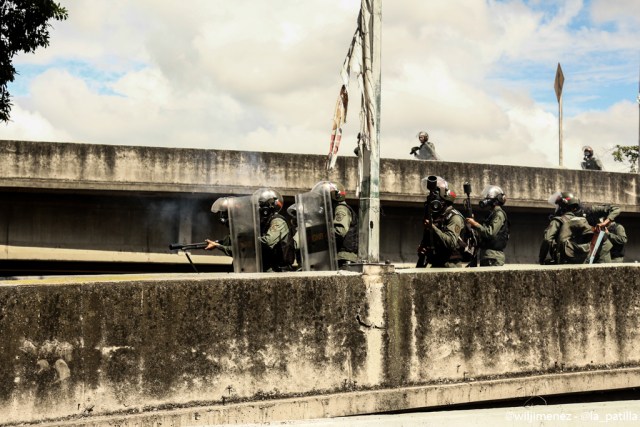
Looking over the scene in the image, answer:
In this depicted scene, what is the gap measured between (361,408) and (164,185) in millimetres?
8317

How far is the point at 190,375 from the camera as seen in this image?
587 cm

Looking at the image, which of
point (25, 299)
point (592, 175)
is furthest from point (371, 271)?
point (592, 175)

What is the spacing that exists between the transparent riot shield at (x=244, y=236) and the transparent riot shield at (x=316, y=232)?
843 millimetres

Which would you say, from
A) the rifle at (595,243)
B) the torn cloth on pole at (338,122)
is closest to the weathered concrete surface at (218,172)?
the rifle at (595,243)

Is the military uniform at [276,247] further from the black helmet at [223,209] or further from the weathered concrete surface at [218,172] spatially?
the weathered concrete surface at [218,172]

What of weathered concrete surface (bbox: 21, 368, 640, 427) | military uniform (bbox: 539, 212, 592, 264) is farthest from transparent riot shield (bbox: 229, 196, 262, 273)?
military uniform (bbox: 539, 212, 592, 264)

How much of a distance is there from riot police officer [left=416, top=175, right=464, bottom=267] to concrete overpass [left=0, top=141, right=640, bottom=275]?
5.23 meters

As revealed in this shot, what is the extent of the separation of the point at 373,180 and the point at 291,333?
1.53m

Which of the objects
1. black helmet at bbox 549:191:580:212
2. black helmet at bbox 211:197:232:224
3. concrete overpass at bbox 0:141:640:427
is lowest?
concrete overpass at bbox 0:141:640:427

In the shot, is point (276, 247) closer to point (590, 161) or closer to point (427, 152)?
point (427, 152)

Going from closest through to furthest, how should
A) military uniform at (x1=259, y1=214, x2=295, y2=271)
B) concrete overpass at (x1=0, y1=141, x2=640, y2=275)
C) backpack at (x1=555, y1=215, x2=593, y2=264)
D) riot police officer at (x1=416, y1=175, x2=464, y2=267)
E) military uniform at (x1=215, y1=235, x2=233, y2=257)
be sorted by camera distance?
1. riot police officer at (x1=416, y1=175, x2=464, y2=267)
2. military uniform at (x1=259, y1=214, x2=295, y2=271)
3. military uniform at (x1=215, y1=235, x2=233, y2=257)
4. backpack at (x1=555, y1=215, x2=593, y2=264)
5. concrete overpass at (x1=0, y1=141, x2=640, y2=275)

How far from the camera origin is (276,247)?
9172mm

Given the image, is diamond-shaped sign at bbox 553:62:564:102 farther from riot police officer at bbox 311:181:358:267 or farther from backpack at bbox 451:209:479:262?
riot police officer at bbox 311:181:358:267

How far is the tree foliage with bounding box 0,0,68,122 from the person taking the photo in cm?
862
